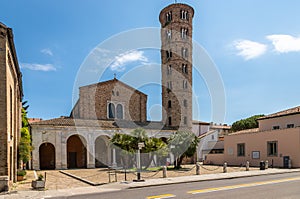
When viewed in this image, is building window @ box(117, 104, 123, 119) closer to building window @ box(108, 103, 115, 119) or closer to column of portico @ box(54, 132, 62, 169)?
building window @ box(108, 103, 115, 119)

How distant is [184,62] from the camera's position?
147ft

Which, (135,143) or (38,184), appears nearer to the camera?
(38,184)

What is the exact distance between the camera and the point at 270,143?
3147cm

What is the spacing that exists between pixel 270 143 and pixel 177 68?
1871 centimetres

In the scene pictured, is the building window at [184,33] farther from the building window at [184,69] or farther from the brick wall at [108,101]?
the brick wall at [108,101]

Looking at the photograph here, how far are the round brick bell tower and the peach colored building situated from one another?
934 cm

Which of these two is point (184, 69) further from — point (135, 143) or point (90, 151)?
point (135, 143)

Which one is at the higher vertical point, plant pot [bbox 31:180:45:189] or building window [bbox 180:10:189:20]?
building window [bbox 180:10:189:20]

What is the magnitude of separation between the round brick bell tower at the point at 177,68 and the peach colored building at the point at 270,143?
9.34 metres

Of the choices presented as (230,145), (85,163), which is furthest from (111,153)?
(230,145)

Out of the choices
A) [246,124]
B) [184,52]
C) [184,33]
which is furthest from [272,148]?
[246,124]

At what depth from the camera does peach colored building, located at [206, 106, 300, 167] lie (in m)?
28.9

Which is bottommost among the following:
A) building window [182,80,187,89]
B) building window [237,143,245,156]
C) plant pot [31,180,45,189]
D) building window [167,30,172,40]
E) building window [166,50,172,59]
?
building window [237,143,245,156]

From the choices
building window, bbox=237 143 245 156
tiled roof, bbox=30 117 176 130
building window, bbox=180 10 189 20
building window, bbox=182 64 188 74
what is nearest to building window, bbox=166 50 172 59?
building window, bbox=182 64 188 74
